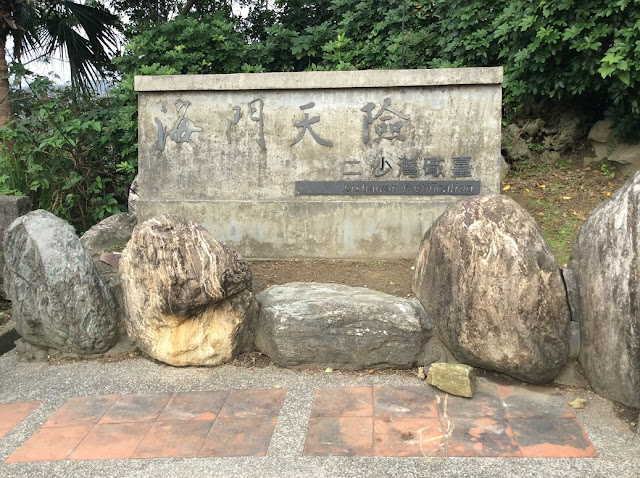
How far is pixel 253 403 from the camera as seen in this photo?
11.8ft

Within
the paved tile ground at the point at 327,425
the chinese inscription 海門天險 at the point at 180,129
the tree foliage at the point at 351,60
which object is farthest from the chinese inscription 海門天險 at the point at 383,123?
the paved tile ground at the point at 327,425

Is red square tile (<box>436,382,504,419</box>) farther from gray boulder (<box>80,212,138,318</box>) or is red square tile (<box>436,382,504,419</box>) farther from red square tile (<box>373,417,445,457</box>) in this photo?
gray boulder (<box>80,212,138,318</box>)

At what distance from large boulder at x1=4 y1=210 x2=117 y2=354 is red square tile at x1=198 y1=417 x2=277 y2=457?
1.46 m

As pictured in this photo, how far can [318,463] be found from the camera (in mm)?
2947

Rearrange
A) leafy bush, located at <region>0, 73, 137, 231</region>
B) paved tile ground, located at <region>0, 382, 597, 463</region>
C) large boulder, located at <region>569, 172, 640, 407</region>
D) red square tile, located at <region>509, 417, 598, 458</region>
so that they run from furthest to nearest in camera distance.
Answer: leafy bush, located at <region>0, 73, 137, 231</region> → large boulder, located at <region>569, 172, 640, 407</region> → paved tile ground, located at <region>0, 382, 597, 463</region> → red square tile, located at <region>509, 417, 598, 458</region>

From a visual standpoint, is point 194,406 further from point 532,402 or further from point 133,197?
point 133,197

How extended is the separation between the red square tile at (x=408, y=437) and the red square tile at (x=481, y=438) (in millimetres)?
71

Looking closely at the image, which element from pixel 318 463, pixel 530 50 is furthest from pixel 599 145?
pixel 318 463

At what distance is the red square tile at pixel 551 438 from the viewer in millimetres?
2963

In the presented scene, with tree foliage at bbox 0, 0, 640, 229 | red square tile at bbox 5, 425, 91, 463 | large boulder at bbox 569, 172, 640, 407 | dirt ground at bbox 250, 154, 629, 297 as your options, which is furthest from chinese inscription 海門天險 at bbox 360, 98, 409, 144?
red square tile at bbox 5, 425, 91, 463

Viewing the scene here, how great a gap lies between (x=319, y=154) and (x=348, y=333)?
2.13 m

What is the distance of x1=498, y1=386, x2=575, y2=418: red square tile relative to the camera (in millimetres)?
3355

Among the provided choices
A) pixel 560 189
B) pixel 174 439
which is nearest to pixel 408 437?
pixel 174 439

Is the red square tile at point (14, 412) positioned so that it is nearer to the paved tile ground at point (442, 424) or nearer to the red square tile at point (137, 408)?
the red square tile at point (137, 408)
